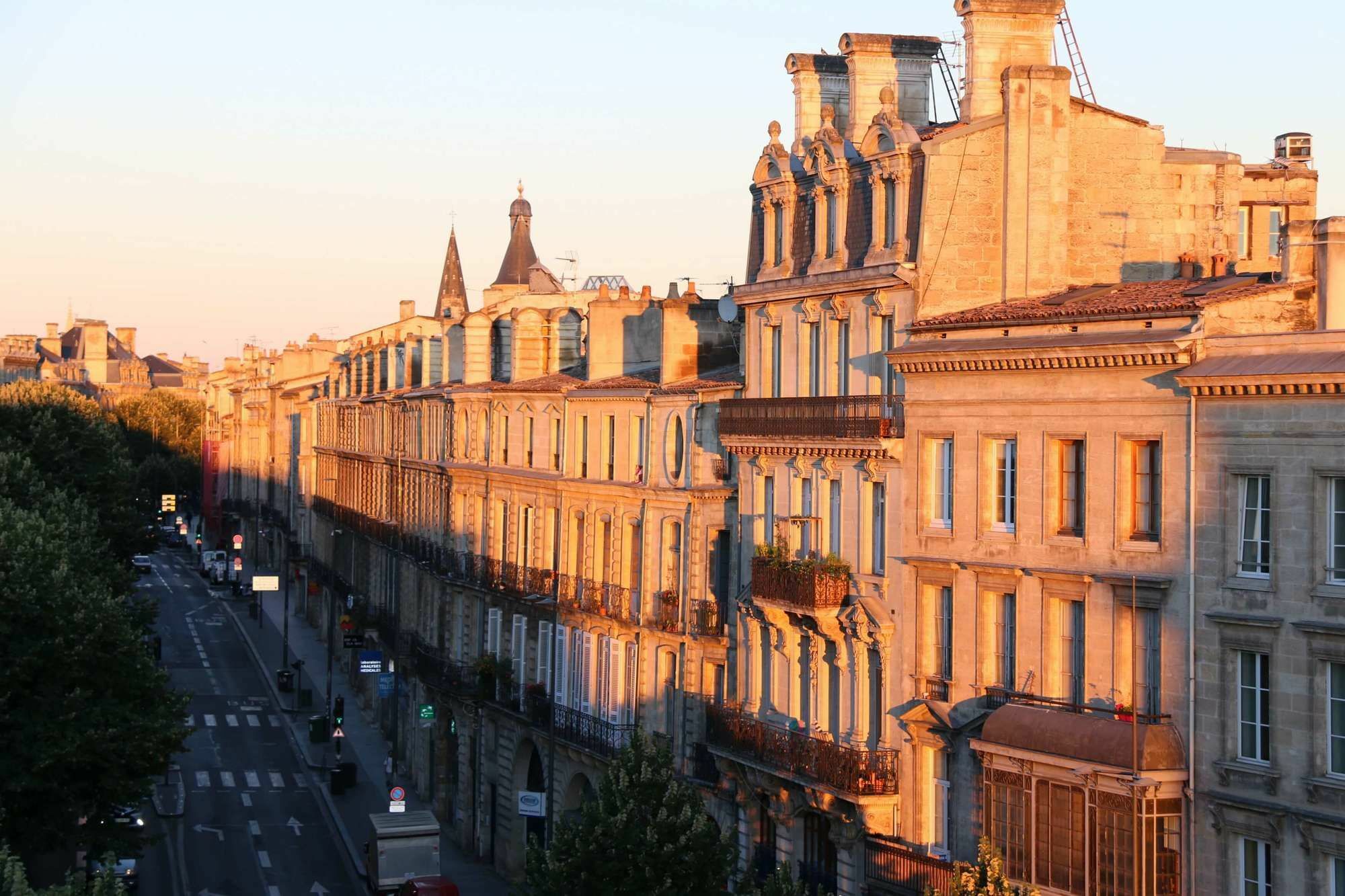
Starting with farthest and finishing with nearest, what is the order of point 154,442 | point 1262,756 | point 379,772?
point 154,442 → point 379,772 → point 1262,756

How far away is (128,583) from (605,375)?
2231 cm

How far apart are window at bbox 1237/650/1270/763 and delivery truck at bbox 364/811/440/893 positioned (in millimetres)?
30033

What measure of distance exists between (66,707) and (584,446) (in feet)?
51.2

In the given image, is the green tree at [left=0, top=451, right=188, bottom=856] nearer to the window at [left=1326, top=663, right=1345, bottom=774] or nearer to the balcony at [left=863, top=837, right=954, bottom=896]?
the balcony at [left=863, top=837, right=954, bottom=896]

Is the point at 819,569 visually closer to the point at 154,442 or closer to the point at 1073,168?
the point at 1073,168

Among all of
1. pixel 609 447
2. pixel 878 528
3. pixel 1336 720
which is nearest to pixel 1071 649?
pixel 1336 720

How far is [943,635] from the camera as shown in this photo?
36.6 metres

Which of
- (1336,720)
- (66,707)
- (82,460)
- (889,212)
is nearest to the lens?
(1336,720)

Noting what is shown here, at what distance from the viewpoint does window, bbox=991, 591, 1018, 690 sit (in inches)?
1359

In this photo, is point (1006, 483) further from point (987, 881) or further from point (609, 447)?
point (609, 447)

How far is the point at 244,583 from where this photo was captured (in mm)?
132000

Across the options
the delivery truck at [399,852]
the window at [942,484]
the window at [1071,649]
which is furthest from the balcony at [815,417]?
the delivery truck at [399,852]

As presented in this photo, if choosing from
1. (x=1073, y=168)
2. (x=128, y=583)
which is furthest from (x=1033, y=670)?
(x=128, y=583)

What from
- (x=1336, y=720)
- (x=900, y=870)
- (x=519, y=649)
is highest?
(x=1336, y=720)
